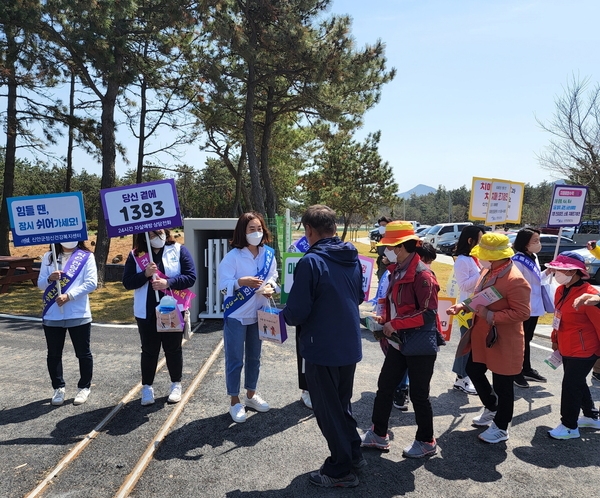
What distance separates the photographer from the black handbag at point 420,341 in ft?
10.7

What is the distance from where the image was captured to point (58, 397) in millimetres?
4367

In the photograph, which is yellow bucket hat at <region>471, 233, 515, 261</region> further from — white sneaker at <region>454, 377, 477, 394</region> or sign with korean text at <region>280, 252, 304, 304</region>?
sign with korean text at <region>280, 252, 304, 304</region>

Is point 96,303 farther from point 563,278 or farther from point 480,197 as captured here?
point 563,278

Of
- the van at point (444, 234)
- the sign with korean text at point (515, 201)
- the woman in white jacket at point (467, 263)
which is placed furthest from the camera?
the van at point (444, 234)

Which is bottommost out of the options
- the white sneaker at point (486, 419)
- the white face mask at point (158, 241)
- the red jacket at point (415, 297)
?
the white sneaker at point (486, 419)

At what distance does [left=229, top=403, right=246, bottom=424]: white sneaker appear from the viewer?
3995mm

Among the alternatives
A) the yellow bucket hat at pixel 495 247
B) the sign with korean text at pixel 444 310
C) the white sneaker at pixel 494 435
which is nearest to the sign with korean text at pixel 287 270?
the sign with korean text at pixel 444 310

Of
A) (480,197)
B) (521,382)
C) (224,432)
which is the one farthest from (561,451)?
(480,197)

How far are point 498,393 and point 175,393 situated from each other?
9.76ft

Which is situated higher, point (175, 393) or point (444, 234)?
point (444, 234)

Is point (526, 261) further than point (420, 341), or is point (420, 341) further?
point (526, 261)

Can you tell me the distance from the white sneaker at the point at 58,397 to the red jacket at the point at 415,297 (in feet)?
11.0

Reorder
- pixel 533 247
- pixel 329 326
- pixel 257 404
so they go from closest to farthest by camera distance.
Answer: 1. pixel 329 326
2. pixel 257 404
3. pixel 533 247

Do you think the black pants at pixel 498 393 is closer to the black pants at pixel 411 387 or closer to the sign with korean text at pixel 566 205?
the black pants at pixel 411 387
